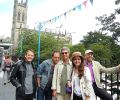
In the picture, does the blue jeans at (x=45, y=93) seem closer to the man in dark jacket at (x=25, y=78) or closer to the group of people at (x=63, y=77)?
the group of people at (x=63, y=77)

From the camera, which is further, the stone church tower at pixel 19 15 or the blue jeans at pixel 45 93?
the stone church tower at pixel 19 15

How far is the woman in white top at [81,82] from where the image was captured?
6.46 m

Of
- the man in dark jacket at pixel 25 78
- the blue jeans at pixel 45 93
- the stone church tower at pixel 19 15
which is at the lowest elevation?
the blue jeans at pixel 45 93

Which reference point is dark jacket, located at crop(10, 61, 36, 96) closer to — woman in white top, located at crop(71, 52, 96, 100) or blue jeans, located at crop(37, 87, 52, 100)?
blue jeans, located at crop(37, 87, 52, 100)

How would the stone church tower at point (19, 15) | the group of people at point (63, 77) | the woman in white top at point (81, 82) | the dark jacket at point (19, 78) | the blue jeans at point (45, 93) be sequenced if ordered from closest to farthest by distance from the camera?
the woman in white top at point (81, 82)
the group of people at point (63, 77)
the dark jacket at point (19, 78)
the blue jeans at point (45, 93)
the stone church tower at point (19, 15)

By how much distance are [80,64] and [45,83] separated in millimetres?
1574

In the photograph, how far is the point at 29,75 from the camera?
7.79 meters

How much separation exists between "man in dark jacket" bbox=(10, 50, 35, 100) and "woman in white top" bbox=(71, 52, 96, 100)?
1368mm

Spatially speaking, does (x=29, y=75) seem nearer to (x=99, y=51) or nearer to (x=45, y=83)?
(x=45, y=83)

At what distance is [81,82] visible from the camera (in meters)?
6.52

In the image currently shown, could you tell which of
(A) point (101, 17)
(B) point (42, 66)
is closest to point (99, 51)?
(A) point (101, 17)

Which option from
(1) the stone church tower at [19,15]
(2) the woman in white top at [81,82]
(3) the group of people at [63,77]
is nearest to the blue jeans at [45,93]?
(3) the group of people at [63,77]

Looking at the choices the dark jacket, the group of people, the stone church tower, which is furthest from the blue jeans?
the stone church tower

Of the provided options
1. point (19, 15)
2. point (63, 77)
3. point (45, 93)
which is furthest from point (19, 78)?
point (19, 15)
